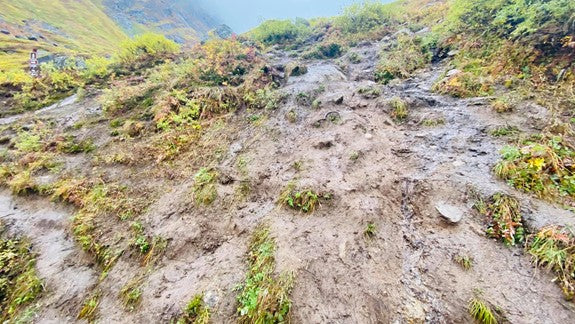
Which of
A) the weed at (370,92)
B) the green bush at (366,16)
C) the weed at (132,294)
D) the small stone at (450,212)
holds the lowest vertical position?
the weed at (132,294)

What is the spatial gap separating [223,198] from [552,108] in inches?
297

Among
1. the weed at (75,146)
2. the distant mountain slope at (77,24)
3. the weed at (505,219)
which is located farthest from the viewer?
the distant mountain slope at (77,24)

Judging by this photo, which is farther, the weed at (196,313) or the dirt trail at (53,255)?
the dirt trail at (53,255)

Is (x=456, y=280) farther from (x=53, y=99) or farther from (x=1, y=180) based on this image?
(x=53, y=99)

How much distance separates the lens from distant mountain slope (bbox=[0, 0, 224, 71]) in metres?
43.4

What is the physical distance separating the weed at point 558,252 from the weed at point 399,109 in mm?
4620

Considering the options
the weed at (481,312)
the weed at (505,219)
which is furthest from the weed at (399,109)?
the weed at (481,312)

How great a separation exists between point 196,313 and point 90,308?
1.86 metres

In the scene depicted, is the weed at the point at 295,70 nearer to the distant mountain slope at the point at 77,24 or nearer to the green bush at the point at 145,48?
the green bush at the point at 145,48

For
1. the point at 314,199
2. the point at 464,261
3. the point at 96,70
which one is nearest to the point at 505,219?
the point at 464,261

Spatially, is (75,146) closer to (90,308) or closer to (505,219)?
Answer: (90,308)

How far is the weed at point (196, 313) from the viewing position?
3.33m

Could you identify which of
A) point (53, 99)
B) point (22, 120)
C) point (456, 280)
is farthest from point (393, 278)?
point (53, 99)

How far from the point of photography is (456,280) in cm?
331
